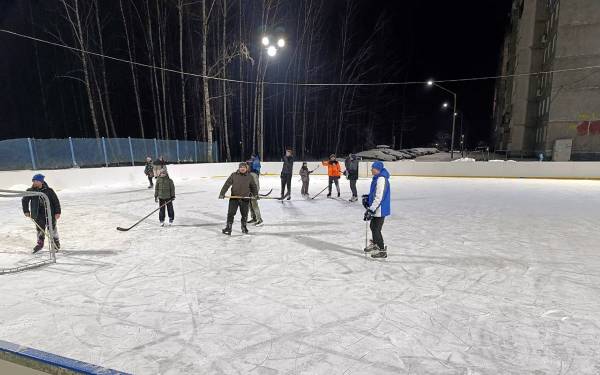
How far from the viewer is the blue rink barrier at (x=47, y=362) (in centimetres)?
193

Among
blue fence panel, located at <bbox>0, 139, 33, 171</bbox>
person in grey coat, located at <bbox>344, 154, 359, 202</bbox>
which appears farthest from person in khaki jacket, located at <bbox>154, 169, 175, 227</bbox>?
blue fence panel, located at <bbox>0, 139, 33, 171</bbox>

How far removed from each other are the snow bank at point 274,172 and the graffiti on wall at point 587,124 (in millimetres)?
8090

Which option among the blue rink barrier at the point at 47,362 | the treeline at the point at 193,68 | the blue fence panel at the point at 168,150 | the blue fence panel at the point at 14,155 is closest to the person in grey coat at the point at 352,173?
the blue rink barrier at the point at 47,362

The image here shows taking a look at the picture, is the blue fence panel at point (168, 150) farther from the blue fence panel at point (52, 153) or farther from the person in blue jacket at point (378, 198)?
the person in blue jacket at point (378, 198)

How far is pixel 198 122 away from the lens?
29328 millimetres

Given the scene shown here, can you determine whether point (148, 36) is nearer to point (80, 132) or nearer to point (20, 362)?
point (80, 132)

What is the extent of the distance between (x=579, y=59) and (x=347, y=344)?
2958cm

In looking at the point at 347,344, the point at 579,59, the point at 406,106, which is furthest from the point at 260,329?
the point at 406,106

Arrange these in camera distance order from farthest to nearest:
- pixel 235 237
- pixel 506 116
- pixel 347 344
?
pixel 506 116
pixel 235 237
pixel 347 344

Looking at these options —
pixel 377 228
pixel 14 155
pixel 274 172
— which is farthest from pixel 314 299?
pixel 274 172

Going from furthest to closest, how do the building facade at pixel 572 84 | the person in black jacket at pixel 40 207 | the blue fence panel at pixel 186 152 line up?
the building facade at pixel 572 84, the blue fence panel at pixel 186 152, the person in black jacket at pixel 40 207

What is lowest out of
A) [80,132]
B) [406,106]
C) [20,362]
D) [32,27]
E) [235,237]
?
[235,237]

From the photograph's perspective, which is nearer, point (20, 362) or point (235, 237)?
point (20, 362)

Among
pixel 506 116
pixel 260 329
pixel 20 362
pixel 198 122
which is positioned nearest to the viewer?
pixel 20 362
